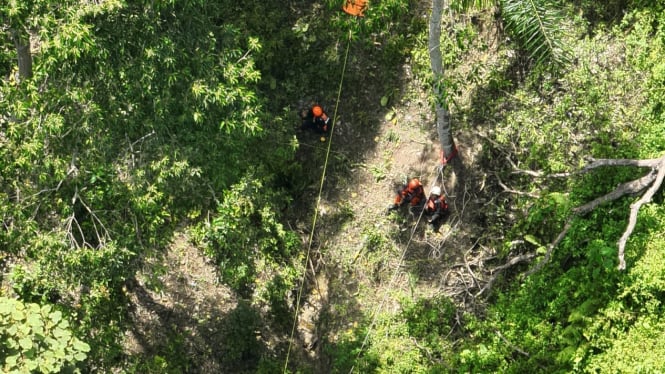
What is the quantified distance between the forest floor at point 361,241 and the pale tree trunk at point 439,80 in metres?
0.51

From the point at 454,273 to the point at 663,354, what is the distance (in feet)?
13.6

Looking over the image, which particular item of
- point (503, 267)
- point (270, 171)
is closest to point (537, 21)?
point (503, 267)

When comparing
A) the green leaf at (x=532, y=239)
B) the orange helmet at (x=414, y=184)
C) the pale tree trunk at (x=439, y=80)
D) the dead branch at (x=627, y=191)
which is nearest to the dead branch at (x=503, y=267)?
the green leaf at (x=532, y=239)

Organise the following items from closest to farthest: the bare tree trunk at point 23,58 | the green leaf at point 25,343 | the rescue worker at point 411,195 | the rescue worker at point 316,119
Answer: the green leaf at point 25,343 < the bare tree trunk at point 23,58 < the rescue worker at point 411,195 < the rescue worker at point 316,119

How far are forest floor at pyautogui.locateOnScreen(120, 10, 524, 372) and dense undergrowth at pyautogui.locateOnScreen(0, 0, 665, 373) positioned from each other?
0.48ft

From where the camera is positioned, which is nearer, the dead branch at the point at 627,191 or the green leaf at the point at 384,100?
the dead branch at the point at 627,191

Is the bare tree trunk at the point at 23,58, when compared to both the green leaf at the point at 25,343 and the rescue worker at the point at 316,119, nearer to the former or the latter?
the green leaf at the point at 25,343

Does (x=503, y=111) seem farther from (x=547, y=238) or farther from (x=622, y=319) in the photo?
(x=622, y=319)

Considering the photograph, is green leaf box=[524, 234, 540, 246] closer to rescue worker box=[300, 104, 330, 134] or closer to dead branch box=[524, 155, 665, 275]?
dead branch box=[524, 155, 665, 275]

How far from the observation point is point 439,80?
1063 cm

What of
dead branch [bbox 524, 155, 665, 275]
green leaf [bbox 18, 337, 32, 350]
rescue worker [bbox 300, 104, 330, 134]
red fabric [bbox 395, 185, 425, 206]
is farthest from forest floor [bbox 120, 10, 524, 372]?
green leaf [bbox 18, 337, 32, 350]

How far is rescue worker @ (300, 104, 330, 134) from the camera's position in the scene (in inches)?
544

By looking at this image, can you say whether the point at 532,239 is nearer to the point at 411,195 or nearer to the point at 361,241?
the point at 411,195

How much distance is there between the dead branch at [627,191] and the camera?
30.9 ft
